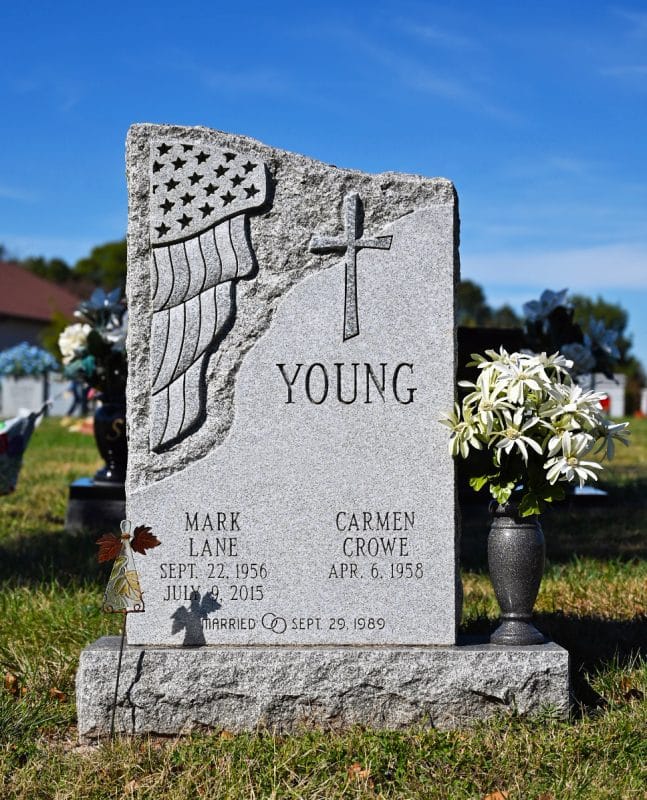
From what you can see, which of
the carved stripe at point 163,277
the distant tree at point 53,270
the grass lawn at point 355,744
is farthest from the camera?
the distant tree at point 53,270

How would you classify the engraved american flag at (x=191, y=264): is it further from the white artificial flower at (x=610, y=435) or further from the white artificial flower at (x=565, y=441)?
the white artificial flower at (x=610, y=435)

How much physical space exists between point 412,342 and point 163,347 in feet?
3.20

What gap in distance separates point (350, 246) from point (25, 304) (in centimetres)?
4288

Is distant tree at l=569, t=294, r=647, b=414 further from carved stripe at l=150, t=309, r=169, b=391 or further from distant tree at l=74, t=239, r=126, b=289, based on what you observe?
distant tree at l=74, t=239, r=126, b=289

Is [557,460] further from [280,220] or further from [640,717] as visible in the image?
[280,220]

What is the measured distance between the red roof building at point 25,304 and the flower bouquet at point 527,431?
41406 mm

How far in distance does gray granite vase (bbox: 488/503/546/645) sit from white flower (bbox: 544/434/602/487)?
0.23 metres

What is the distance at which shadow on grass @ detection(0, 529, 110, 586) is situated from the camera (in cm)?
598

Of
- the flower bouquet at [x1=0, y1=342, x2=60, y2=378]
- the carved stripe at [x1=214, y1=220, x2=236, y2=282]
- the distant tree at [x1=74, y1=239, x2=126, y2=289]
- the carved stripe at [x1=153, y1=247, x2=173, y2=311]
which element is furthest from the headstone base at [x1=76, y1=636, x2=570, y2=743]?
the distant tree at [x1=74, y1=239, x2=126, y2=289]

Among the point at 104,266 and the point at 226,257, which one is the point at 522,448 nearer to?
the point at 226,257

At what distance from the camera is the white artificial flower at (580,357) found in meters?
8.42

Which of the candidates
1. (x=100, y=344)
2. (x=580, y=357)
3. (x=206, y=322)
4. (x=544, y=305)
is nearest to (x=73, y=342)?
(x=100, y=344)

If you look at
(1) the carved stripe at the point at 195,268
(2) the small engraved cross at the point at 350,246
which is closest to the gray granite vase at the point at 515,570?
(2) the small engraved cross at the point at 350,246

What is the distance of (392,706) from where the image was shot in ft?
12.3
